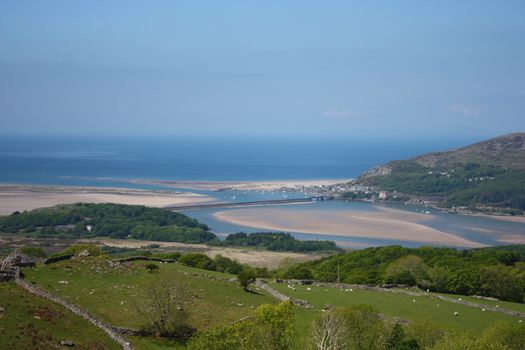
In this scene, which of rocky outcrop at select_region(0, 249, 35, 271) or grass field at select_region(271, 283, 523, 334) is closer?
grass field at select_region(271, 283, 523, 334)

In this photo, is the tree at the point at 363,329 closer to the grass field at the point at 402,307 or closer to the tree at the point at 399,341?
the tree at the point at 399,341

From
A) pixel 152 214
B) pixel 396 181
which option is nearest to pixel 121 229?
pixel 152 214

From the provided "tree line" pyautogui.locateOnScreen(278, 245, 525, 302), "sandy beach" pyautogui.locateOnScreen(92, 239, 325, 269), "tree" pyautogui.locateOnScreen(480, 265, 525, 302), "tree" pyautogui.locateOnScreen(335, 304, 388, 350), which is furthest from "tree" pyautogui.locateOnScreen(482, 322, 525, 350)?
"sandy beach" pyautogui.locateOnScreen(92, 239, 325, 269)

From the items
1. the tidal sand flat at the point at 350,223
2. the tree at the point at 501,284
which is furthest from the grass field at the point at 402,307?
the tidal sand flat at the point at 350,223

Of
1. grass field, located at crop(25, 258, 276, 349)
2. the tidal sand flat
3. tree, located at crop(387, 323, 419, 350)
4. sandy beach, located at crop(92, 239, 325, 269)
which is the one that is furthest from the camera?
the tidal sand flat

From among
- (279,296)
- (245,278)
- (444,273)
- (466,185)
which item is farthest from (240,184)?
(279,296)

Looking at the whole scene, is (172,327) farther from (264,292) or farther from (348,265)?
(348,265)

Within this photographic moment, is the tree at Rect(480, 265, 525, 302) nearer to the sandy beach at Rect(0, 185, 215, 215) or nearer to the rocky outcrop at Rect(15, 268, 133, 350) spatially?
the rocky outcrop at Rect(15, 268, 133, 350)

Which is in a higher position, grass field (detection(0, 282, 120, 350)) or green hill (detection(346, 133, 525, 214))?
green hill (detection(346, 133, 525, 214))
